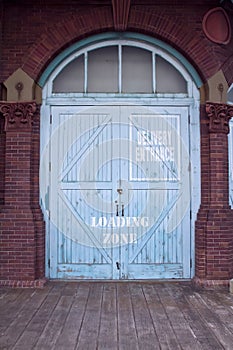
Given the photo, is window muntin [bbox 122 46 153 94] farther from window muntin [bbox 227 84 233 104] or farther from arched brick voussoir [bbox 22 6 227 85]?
window muntin [bbox 227 84 233 104]

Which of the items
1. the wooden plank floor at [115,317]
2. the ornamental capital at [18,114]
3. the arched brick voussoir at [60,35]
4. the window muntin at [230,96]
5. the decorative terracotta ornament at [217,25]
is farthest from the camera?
the window muntin at [230,96]

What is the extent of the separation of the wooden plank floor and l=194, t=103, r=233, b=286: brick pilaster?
0.36 m

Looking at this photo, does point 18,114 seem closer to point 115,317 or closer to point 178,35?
point 178,35

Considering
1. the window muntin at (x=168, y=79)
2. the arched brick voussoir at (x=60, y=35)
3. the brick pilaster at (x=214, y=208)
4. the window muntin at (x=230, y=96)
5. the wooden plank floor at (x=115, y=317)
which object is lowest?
the wooden plank floor at (x=115, y=317)

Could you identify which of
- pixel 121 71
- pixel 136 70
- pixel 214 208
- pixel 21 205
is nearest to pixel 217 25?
pixel 136 70

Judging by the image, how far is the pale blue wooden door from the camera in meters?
5.36

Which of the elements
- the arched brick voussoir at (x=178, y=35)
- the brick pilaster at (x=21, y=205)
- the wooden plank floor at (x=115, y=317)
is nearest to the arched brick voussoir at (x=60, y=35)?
the arched brick voussoir at (x=178, y=35)

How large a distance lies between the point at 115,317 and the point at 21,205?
214 cm

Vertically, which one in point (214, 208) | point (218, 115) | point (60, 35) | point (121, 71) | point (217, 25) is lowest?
point (214, 208)

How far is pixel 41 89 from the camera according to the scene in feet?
18.0

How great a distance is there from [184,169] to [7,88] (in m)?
2.83

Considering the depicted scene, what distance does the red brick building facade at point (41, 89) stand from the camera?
511cm

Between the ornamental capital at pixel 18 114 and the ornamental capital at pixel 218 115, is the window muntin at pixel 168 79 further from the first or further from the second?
the ornamental capital at pixel 18 114

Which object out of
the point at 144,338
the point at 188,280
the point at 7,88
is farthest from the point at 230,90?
the point at 144,338
